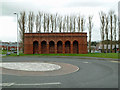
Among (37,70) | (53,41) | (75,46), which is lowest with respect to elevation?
(37,70)

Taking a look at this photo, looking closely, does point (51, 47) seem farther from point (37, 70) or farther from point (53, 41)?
point (37, 70)

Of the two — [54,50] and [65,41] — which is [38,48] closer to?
[54,50]

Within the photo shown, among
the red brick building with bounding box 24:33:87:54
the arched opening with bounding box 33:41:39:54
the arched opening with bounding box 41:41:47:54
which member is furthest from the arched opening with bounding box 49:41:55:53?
the arched opening with bounding box 33:41:39:54

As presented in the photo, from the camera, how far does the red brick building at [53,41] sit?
96.9ft

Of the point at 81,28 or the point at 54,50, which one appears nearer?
the point at 54,50

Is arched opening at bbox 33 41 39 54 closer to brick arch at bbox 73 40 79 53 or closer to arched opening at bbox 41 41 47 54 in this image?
arched opening at bbox 41 41 47 54

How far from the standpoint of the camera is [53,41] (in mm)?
30234

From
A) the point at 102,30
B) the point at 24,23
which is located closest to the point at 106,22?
the point at 102,30

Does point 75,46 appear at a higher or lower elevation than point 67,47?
higher

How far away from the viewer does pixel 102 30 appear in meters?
38.6

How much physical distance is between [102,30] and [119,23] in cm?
691

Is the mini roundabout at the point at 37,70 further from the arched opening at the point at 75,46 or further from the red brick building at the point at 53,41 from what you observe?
the arched opening at the point at 75,46

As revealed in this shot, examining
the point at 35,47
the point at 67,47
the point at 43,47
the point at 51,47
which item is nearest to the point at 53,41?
the point at 51,47

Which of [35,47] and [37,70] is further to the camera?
[35,47]
